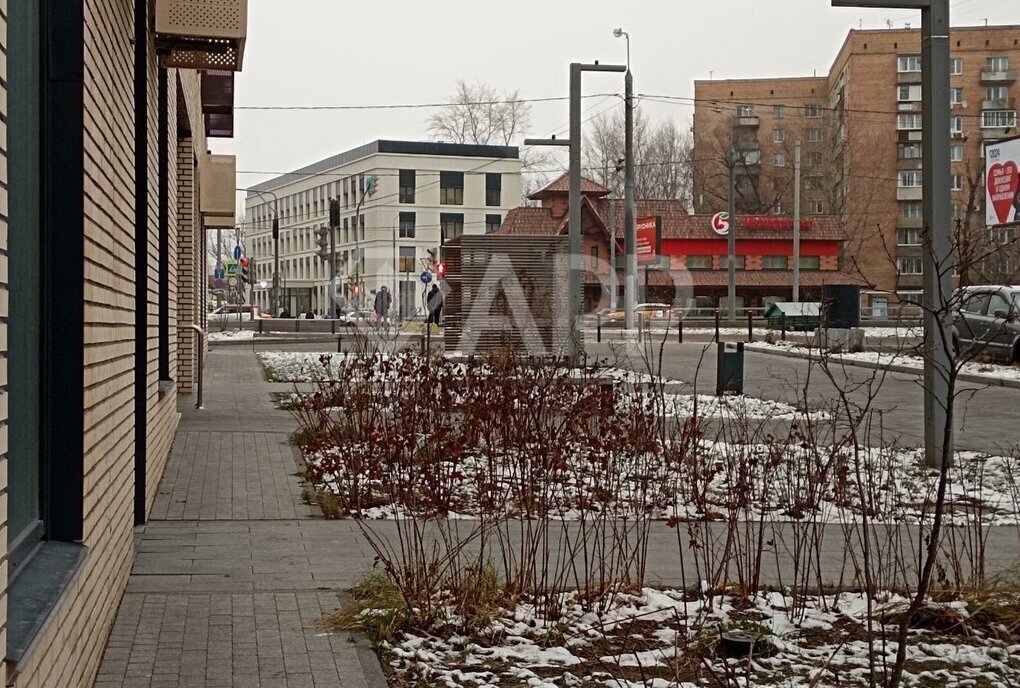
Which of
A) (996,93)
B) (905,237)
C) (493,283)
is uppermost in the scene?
(996,93)

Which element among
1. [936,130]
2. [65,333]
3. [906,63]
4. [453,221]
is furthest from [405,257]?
[65,333]

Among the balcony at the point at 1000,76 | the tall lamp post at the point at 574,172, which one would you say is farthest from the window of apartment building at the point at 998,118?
the tall lamp post at the point at 574,172

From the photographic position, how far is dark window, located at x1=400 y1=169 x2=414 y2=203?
8775 centimetres

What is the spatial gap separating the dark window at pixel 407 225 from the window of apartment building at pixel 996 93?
43.8m

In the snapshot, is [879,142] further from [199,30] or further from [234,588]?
[234,588]

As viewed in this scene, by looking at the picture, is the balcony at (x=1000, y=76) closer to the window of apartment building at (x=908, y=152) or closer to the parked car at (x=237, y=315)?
the window of apartment building at (x=908, y=152)

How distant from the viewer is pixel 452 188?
89.1m

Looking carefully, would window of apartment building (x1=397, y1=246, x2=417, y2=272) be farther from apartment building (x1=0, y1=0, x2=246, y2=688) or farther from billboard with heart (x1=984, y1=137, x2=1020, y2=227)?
apartment building (x1=0, y1=0, x2=246, y2=688)

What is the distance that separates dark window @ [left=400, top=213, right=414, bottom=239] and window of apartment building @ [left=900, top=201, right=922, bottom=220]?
35301mm

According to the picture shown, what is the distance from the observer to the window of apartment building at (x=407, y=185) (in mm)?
87750

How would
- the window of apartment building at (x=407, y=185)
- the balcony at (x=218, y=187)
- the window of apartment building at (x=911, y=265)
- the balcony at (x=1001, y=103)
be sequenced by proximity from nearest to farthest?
the balcony at (x=218, y=187)
the window of apartment building at (x=911, y=265)
the window of apartment building at (x=407, y=185)
the balcony at (x=1001, y=103)

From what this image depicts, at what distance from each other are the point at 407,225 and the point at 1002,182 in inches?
2348

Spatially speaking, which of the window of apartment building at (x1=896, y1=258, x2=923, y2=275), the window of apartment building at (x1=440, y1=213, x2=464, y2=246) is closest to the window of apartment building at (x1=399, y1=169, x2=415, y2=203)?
the window of apartment building at (x1=440, y1=213, x2=464, y2=246)

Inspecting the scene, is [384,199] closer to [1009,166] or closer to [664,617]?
[1009,166]
